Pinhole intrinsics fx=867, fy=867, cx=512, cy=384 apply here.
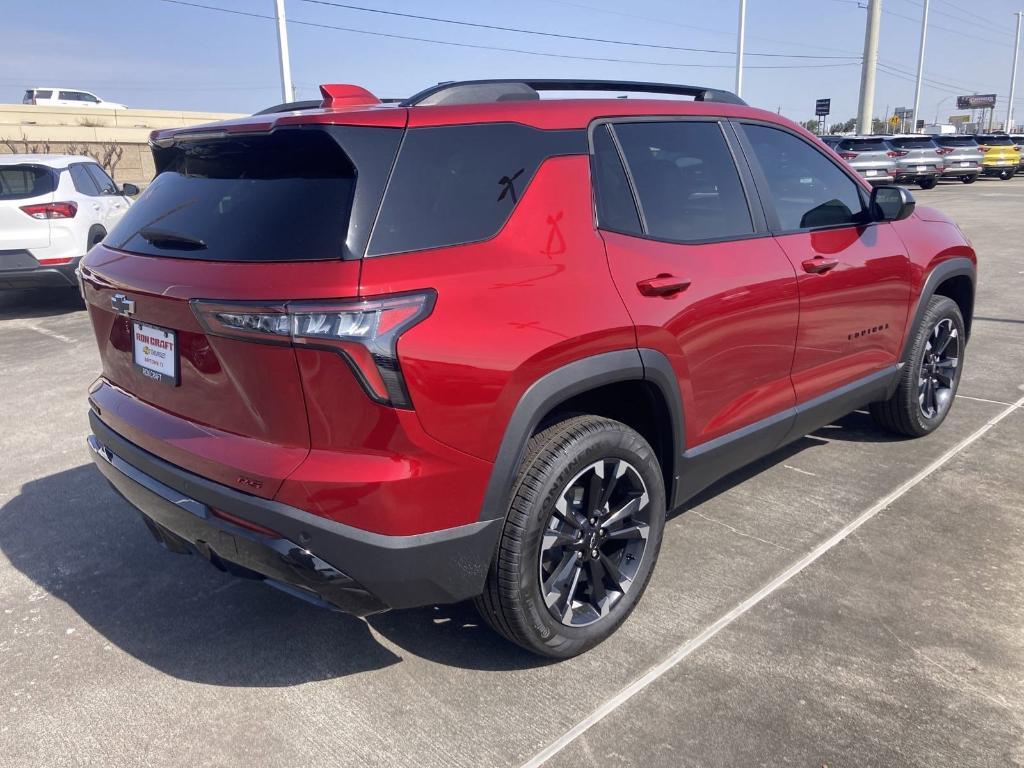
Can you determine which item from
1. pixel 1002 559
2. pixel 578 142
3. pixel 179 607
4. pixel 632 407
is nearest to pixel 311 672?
pixel 179 607

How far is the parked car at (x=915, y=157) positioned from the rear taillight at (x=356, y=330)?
28.4 m

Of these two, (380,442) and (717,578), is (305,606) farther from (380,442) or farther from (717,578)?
(717,578)

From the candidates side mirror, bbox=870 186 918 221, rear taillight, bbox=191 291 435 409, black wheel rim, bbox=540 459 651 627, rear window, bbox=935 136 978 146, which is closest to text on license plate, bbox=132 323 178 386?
rear taillight, bbox=191 291 435 409

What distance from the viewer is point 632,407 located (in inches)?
124

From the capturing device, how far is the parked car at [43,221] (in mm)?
8578

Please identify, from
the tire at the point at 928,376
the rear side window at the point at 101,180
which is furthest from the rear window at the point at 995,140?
the tire at the point at 928,376

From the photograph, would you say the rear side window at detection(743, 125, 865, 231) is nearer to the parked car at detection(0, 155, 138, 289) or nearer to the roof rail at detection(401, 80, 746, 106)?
the roof rail at detection(401, 80, 746, 106)

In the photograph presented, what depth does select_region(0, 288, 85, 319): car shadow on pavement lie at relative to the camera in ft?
31.3

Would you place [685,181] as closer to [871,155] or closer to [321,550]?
[321,550]

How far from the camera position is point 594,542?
114 inches

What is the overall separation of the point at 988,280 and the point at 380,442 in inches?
407

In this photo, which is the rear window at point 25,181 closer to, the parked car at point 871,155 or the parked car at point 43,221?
the parked car at point 43,221

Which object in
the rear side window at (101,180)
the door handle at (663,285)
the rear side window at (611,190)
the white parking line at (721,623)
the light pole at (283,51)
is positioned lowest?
the white parking line at (721,623)

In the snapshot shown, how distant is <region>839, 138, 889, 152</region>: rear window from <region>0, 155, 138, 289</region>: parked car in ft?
74.2
